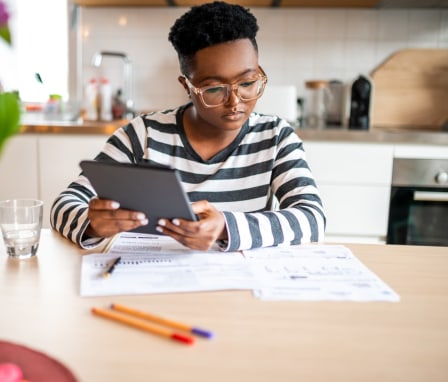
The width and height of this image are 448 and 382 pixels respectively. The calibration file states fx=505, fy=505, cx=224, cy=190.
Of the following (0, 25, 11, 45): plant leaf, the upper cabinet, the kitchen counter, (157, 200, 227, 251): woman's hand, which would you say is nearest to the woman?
(157, 200, 227, 251): woman's hand

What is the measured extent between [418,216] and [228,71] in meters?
1.34

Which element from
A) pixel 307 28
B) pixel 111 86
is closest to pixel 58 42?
pixel 111 86

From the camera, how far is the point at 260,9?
2.56 metres

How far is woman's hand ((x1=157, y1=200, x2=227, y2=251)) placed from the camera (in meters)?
0.84

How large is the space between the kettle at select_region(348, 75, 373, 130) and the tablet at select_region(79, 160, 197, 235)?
5.41 feet

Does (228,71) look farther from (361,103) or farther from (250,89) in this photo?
(361,103)

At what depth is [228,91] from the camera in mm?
1102

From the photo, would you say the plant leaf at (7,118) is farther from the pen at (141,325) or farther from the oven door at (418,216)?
the oven door at (418,216)

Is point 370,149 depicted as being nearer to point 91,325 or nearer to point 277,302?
point 277,302

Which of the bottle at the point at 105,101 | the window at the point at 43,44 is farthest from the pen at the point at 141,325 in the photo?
the window at the point at 43,44

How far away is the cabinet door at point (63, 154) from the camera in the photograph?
7.02 ft

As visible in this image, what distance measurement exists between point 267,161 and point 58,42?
1936 millimetres

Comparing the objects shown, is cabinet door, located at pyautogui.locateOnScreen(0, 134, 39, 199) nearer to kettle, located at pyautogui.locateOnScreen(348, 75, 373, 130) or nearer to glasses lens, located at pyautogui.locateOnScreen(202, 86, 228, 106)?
glasses lens, located at pyautogui.locateOnScreen(202, 86, 228, 106)

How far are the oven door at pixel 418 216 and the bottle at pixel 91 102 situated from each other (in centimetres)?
146
